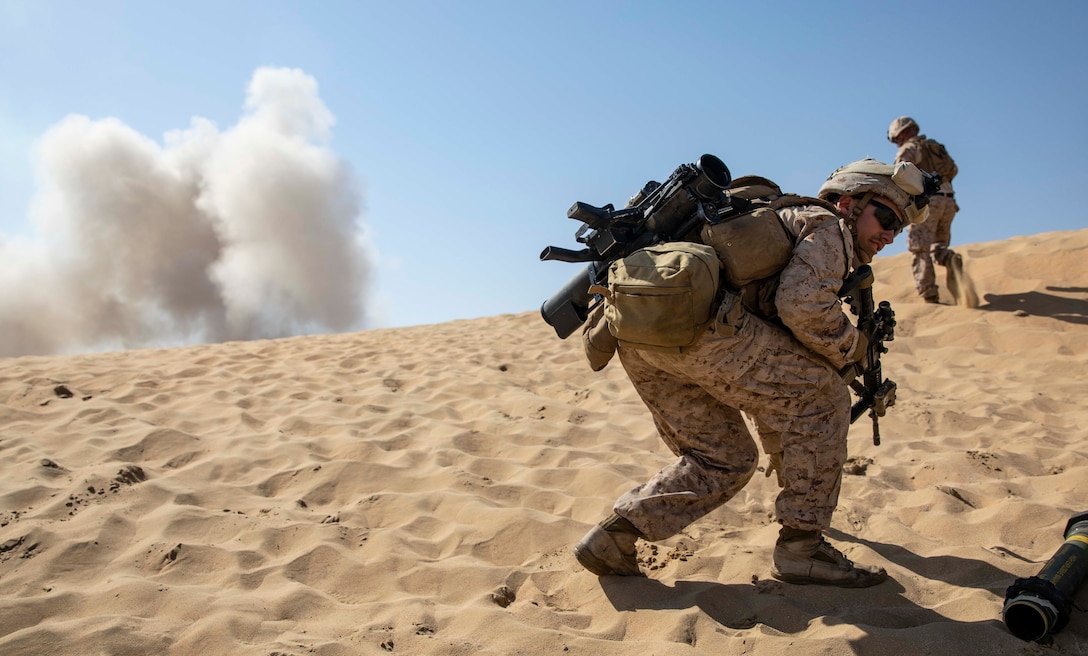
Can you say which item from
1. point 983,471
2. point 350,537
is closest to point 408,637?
point 350,537

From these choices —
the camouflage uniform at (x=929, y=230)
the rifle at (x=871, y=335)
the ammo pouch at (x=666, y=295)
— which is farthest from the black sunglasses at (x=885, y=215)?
the camouflage uniform at (x=929, y=230)

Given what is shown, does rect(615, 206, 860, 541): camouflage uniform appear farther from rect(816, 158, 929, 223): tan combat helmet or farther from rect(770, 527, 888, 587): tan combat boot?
rect(816, 158, 929, 223): tan combat helmet

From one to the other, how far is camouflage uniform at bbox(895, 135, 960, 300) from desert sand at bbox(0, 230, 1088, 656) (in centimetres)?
125

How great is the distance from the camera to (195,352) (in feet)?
24.8

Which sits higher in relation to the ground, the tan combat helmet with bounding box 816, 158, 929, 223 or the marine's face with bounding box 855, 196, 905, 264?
the tan combat helmet with bounding box 816, 158, 929, 223

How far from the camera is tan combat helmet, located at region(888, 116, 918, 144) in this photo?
285 inches

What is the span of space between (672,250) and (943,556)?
5.61 feet

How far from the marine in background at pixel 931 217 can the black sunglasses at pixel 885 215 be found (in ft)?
16.3

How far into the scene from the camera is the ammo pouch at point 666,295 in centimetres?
233

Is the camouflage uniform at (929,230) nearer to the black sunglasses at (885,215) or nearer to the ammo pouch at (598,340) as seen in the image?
the black sunglasses at (885,215)

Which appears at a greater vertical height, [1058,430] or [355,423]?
[355,423]

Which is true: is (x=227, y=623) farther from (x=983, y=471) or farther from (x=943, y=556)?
(x=983, y=471)

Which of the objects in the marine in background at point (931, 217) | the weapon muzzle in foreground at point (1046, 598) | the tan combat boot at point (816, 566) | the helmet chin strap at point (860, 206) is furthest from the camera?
the marine in background at point (931, 217)

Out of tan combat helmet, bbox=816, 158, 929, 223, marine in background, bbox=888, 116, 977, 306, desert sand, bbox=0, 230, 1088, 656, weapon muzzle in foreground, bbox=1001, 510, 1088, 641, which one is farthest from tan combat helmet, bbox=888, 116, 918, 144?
weapon muzzle in foreground, bbox=1001, 510, 1088, 641
